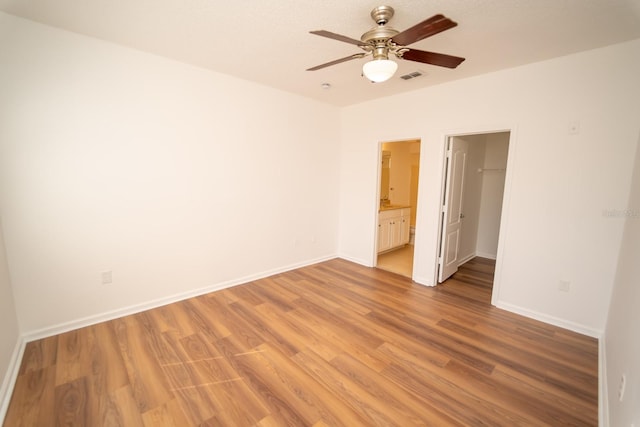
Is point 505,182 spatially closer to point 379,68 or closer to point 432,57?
point 432,57

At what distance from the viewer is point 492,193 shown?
5176 millimetres

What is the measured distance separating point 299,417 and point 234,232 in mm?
2457

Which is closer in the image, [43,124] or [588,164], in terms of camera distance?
[43,124]

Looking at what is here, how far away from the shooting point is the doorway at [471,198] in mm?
3760

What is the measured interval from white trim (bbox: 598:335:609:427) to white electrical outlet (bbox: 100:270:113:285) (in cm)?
416

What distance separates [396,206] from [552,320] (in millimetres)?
3156

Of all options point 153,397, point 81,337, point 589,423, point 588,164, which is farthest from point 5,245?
point 588,164

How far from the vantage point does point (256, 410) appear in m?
1.76

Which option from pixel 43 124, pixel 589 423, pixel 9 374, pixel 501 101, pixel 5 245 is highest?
pixel 501 101

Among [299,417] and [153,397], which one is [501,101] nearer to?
[299,417]

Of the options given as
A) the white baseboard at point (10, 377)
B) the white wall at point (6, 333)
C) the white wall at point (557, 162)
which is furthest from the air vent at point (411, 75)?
the white baseboard at point (10, 377)

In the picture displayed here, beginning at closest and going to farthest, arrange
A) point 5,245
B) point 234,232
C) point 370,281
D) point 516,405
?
point 516,405, point 5,245, point 234,232, point 370,281

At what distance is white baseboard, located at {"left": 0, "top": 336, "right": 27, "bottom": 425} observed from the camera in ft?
5.55

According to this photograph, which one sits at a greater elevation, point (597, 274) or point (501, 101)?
point (501, 101)
